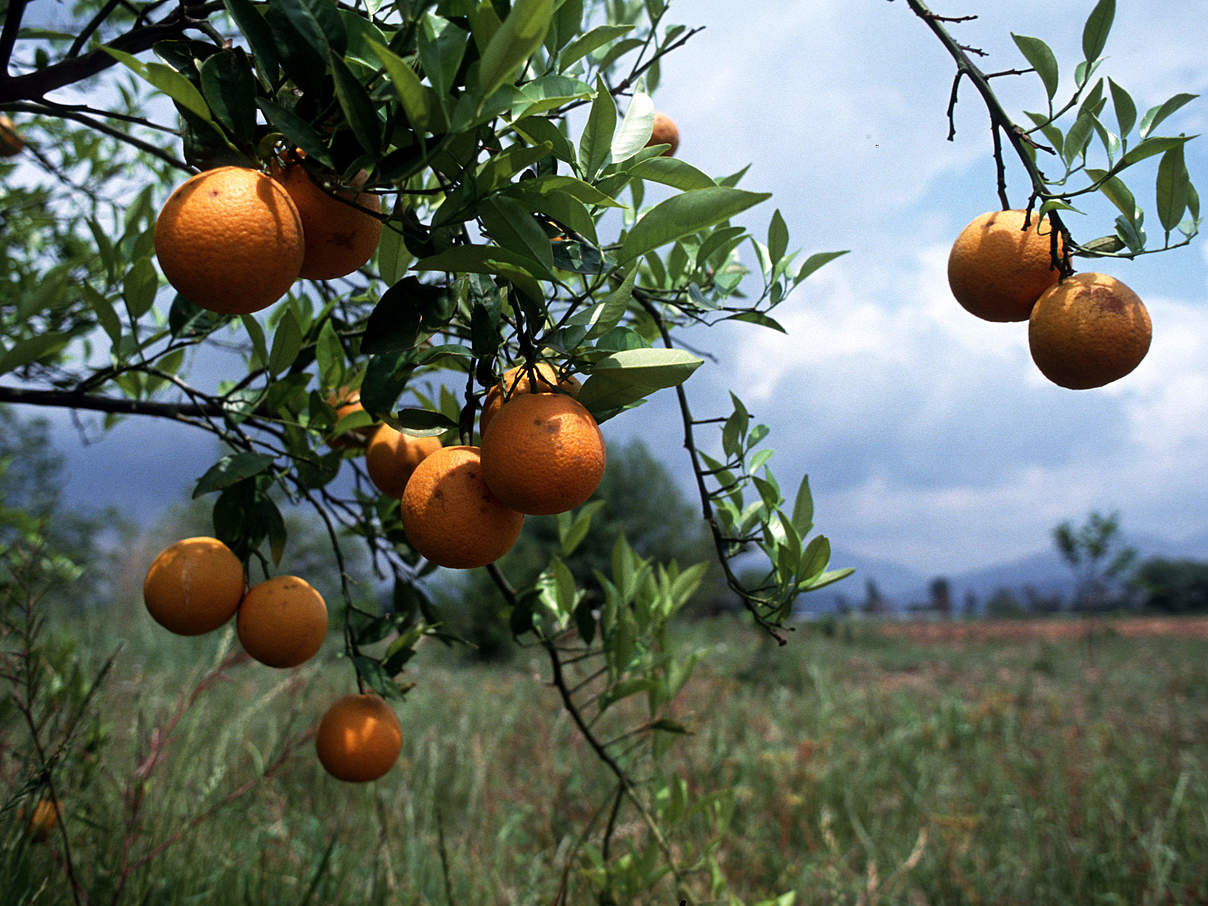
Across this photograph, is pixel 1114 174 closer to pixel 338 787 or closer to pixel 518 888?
pixel 518 888

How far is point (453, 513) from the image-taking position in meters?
0.54

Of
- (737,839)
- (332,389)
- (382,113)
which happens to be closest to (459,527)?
(382,113)

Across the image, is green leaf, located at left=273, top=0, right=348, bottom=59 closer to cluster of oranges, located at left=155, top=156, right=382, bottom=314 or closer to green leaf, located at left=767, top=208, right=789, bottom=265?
cluster of oranges, located at left=155, top=156, right=382, bottom=314

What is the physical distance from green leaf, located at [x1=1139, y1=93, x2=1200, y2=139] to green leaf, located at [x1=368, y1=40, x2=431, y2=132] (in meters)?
0.63

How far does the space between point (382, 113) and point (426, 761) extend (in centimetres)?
320

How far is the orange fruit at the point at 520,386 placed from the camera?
55 centimetres

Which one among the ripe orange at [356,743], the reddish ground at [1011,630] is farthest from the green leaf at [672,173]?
the reddish ground at [1011,630]

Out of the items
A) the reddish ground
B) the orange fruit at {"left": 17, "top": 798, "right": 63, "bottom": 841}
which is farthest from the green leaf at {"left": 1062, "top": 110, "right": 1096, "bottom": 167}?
the reddish ground

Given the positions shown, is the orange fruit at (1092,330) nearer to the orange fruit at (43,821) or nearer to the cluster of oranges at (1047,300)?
the cluster of oranges at (1047,300)

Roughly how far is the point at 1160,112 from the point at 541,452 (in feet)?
2.08

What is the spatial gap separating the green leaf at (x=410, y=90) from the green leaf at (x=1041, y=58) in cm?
53

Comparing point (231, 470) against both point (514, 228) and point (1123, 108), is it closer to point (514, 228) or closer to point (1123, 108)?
point (514, 228)

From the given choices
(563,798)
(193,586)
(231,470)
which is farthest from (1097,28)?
(563,798)

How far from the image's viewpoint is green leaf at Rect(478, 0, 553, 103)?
14.3 inches
